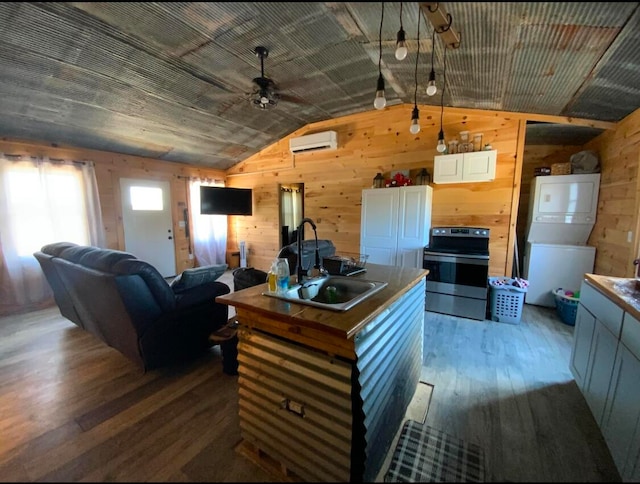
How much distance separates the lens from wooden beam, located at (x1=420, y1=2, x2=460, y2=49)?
141 centimetres

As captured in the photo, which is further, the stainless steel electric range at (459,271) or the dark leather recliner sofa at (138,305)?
the stainless steel electric range at (459,271)

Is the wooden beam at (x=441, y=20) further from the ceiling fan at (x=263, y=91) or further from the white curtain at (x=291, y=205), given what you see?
the white curtain at (x=291, y=205)

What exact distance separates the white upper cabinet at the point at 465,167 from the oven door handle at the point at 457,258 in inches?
39.1

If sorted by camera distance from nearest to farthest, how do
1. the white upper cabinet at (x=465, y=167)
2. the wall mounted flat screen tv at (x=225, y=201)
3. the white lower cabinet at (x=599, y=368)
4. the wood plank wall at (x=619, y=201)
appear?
the white lower cabinet at (x=599, y=368) → the wood plank wall at (x=619, y=201) → the white upper cabinet at (x=465, y=167) → the wall mounted flat screen tv at (x=225, y=201)

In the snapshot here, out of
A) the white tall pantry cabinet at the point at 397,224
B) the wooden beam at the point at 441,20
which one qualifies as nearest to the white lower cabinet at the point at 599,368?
the white tall pantry cabinet at the point at 397,224

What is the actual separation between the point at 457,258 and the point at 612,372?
6.05 feet

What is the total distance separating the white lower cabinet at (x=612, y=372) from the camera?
125 centimetres

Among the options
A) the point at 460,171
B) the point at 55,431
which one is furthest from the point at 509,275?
the point at 55,431

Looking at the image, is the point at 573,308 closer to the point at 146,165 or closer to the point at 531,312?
the point at 531,312

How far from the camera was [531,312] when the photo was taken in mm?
3385

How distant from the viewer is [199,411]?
67.4 inches

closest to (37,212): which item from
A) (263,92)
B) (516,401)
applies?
(263,92)

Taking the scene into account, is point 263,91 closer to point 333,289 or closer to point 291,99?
point 291,99

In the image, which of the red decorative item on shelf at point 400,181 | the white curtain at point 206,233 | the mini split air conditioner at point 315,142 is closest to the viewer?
the red decorative item on shelf at point 400,181
